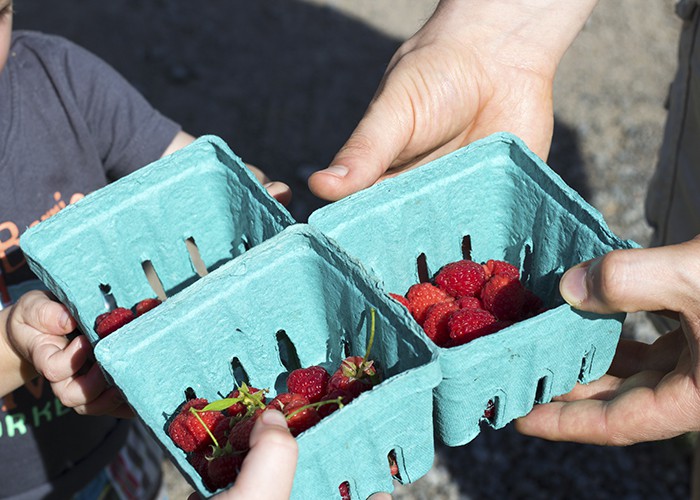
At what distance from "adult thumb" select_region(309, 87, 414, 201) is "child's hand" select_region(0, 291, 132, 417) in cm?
47

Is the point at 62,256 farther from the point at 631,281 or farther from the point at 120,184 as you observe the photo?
the point at 631,281

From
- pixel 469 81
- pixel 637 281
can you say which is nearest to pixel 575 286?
pixel 637 281

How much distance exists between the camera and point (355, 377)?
1.28 m

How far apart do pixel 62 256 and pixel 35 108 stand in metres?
0.50

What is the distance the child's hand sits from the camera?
1452mm

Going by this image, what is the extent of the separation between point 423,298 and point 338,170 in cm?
26

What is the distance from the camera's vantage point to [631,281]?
4.08 ft

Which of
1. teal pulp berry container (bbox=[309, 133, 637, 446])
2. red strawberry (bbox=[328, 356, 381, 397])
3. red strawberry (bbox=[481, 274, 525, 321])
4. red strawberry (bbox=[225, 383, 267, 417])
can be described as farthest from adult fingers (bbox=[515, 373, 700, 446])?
red strawberry (bbox=[225, 383, 267, 417])

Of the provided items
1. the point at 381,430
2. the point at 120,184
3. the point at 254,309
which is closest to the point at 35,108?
the point at 120,184

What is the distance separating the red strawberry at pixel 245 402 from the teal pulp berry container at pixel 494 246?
10.2 inches

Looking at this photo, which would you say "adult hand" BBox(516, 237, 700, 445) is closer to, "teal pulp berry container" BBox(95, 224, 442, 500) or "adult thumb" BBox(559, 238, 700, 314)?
"adult thumb" BBox(559, 238, 700, 314)

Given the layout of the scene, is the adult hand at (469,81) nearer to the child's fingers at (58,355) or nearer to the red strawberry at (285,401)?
the red strawberry at (285,401)

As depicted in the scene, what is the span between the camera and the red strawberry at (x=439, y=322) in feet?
4.48

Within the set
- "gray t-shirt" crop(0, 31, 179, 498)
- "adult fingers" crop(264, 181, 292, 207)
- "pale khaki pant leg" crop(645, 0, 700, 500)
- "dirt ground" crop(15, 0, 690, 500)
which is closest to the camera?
"adult fingers" crop(264, 181, 292, 207)
